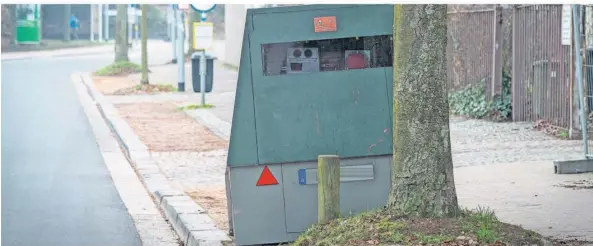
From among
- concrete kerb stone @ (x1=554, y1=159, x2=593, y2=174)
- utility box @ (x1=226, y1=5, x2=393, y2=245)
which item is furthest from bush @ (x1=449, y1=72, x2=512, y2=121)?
utility box @ (x1=226, y1=5, x2=393, y2=245)

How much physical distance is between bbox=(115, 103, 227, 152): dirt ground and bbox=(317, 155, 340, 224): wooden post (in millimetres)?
9163

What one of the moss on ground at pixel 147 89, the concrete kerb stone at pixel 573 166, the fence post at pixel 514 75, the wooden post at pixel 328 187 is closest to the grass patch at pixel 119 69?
the moss on ground at pixel 147 89

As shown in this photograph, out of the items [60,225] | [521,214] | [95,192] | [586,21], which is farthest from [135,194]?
[586,21]

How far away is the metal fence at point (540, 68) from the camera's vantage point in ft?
56.6

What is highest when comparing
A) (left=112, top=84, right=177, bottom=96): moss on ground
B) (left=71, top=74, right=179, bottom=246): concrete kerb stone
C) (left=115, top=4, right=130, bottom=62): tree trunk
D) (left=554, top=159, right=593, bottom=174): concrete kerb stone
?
(left=115, top=4, right=130, bottom=62): tree trunk

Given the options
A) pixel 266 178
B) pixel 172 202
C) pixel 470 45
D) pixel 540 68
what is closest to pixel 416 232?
pixel 266 178

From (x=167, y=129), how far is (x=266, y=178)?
12.2 m

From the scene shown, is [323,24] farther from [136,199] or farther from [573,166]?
[573,166]

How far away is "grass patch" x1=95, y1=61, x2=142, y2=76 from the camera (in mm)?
42300

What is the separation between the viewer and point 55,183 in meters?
13.4

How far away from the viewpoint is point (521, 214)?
9.72 metres

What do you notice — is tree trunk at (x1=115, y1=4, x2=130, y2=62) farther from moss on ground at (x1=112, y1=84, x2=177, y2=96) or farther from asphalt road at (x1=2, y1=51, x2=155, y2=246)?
asphalt road at (x1=2, y1=51, x2=155, y2=246)

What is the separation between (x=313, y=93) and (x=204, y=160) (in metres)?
7.45

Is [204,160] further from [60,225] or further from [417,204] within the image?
[417,204]
